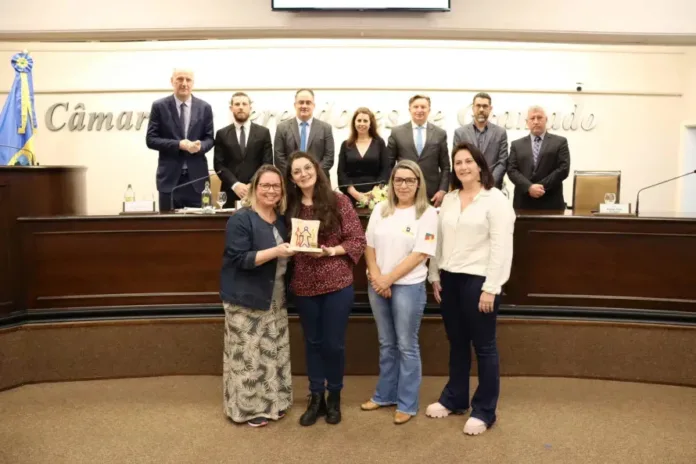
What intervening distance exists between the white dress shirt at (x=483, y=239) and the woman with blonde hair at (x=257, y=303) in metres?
0.92

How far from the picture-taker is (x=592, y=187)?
5105mm

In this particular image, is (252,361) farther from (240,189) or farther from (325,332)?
(240,189)

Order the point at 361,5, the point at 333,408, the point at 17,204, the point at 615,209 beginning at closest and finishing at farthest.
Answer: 1. the point at 333,408
2. the point at 17,204
3. the point at 615,209
4. the point at 361,5

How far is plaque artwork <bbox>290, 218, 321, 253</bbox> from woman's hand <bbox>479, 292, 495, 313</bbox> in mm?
933

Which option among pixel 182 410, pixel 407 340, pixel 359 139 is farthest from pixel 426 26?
pixel 182 410

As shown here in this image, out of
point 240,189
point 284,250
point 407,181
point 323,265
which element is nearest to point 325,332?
point 323,265

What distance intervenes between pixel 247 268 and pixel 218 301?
1.09 m

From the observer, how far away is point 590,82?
8086 millimetres

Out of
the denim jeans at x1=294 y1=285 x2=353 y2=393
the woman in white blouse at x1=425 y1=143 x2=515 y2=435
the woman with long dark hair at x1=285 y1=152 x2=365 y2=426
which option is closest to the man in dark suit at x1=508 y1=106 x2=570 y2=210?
the woman in white blouse at x1=425 y1=143 x2=515 y2=435

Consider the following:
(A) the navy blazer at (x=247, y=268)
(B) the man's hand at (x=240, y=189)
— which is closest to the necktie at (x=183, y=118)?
(B) the man's hand at (x=240, y=189)

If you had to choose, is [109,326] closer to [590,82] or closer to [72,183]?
[72,183]

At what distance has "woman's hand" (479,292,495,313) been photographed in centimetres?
324

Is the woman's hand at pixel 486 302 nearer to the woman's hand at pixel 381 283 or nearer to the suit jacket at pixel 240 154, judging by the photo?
the woman's hand at pixel 381 283

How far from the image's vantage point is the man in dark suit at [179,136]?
478cm
